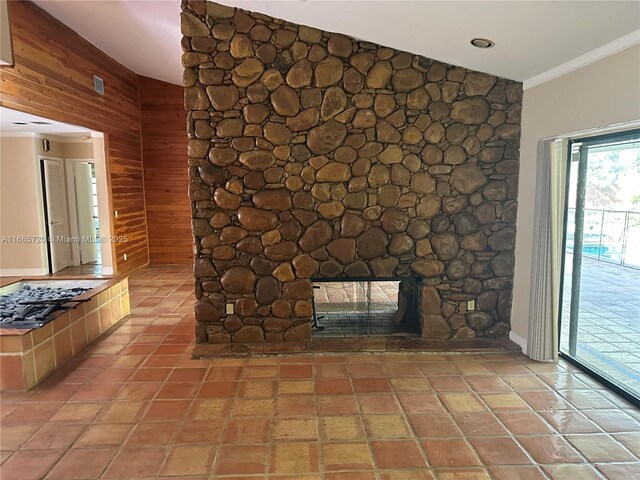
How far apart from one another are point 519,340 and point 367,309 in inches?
63.5

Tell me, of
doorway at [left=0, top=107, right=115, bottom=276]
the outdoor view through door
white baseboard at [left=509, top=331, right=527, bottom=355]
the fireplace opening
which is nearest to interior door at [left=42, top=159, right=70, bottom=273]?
doorway at [left=0, top=107, right=115, bottom=276]

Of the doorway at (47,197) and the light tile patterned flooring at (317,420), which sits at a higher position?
the doorway at (47,197)

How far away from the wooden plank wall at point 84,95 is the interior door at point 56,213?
4.31ft

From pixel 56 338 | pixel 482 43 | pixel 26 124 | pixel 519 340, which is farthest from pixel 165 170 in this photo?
pixel 519 340

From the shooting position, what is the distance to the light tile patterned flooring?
224cm

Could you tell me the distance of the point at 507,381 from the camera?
3213 millimetres

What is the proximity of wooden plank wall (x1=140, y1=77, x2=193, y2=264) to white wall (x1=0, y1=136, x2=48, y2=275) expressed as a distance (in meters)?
1.69

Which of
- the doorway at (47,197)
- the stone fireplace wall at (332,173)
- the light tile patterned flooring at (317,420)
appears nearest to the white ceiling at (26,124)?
the doorway at (47,197)

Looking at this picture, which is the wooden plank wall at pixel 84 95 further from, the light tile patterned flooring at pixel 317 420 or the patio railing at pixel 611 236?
the patio railing at pixel 611 236

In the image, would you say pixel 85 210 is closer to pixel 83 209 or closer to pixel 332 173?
pixel 83 209

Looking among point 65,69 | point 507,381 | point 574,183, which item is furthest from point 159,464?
point 65,69

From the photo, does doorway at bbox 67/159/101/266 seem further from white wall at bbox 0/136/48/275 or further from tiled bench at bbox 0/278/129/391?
tiled bench at bbox 0/278/129/391

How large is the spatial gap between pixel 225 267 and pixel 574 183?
3109mm

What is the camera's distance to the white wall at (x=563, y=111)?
8.47 ft
